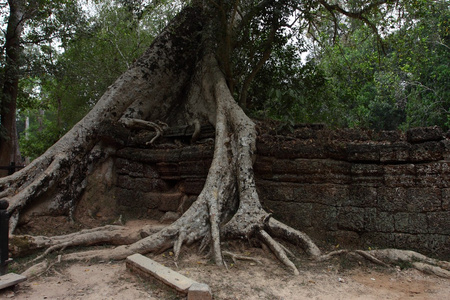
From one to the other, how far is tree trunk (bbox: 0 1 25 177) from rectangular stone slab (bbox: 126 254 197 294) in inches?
243

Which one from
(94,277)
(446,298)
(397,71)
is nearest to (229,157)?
(94,277)

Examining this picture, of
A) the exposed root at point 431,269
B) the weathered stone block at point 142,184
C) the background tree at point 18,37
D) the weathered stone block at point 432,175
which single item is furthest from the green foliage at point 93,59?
the exposed root at point 431,269

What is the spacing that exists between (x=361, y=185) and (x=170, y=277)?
2481 millimetres

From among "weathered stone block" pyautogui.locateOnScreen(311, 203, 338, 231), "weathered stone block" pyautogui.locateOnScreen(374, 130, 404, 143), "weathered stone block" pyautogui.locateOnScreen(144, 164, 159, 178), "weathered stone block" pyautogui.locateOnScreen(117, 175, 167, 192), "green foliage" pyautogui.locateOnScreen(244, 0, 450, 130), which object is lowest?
"weathered stone block" pyautogui.locateOnScreen(311, 203, 338, 231)

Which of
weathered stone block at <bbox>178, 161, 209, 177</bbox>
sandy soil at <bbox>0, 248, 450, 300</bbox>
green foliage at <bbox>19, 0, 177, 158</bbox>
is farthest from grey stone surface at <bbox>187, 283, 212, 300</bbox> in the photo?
green foliage at <bbox>19, 0, 177, 158</bbox>

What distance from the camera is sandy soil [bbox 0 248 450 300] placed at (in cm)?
260

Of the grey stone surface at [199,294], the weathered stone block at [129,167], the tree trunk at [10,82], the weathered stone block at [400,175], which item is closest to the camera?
the grey stone surface at [199,294]

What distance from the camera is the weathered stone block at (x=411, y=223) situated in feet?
11.4

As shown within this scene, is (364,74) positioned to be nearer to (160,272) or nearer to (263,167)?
(263,167)

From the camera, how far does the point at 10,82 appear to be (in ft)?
25.1

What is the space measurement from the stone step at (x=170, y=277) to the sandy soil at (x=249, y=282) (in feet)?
0.23

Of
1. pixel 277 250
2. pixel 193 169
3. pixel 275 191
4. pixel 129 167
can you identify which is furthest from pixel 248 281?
pixel 129 167

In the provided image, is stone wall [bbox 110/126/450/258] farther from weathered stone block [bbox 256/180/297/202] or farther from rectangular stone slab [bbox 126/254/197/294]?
rectangular stone slab [bbox 126/254/197/294]

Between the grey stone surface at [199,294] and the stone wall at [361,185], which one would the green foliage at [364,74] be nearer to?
the stone wall at [361,185]
